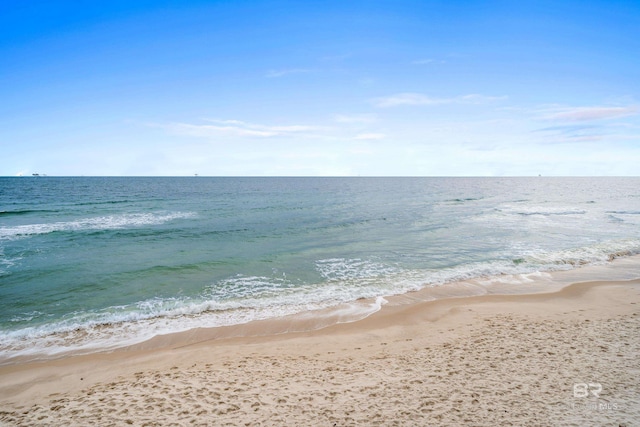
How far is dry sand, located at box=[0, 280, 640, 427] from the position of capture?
5.73 metres

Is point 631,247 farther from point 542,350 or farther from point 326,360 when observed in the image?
point 326,360

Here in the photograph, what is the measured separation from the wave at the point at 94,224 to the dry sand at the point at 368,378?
23.0m

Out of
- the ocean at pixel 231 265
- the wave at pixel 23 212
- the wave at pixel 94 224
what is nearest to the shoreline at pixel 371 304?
the ocean at pixel 231 265

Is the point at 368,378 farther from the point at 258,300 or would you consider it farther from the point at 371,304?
the point at 258,300

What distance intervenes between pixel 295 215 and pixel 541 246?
23.6m

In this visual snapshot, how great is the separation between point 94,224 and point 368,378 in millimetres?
32940

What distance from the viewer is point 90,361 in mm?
8688

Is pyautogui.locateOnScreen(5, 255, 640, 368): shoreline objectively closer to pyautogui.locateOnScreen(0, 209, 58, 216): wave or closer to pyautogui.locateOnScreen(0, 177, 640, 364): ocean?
pyautogui.locateOnScreen(0, 177, 640, 364): ocean

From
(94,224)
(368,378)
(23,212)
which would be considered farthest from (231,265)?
(23,212)

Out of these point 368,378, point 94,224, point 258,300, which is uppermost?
point 94,224

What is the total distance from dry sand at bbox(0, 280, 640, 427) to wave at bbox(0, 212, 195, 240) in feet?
75.5

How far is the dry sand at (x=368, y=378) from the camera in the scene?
226 inches

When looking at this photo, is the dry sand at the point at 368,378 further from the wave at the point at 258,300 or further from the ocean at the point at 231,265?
the ocean at the point at 231,265

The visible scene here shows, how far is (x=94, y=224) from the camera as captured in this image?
2995 centimetres
